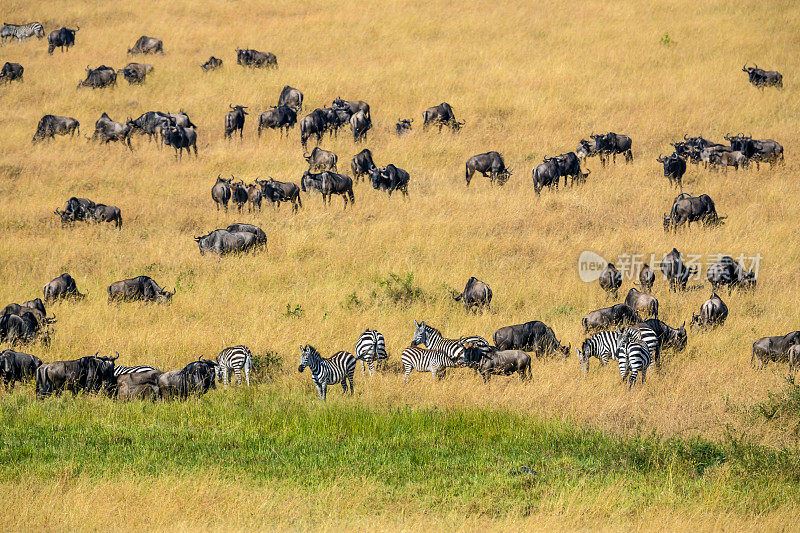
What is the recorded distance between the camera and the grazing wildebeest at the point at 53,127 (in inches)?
1101

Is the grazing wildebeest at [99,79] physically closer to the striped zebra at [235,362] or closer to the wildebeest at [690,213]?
the wildebeest at [690,213]

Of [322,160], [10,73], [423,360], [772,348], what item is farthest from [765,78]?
[10,73]

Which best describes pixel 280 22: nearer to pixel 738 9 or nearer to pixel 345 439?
pixel 738 9

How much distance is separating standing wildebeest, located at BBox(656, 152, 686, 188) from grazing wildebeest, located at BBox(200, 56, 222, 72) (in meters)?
19.9

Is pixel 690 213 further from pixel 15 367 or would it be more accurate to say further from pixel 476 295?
pixel 15 367

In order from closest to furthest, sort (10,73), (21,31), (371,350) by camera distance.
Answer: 1. (371,350)
2. (10,73)
3. (21,31)

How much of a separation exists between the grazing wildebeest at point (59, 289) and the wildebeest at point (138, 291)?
0.74 m

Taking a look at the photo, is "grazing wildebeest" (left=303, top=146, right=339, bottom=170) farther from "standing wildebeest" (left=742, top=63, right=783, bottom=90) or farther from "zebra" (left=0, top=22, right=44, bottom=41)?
"zebra" (left=0, top=22, right=44, bottom=41)

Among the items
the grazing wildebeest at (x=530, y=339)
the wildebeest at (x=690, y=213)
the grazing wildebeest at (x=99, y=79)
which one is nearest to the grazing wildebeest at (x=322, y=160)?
the wildebeest at (x=690, y=213)

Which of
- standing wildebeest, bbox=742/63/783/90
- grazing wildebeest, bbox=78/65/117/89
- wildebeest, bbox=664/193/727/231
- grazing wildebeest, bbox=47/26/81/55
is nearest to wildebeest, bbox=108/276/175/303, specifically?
wildebeest, bbox=664/193/727/231

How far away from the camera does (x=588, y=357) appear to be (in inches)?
514

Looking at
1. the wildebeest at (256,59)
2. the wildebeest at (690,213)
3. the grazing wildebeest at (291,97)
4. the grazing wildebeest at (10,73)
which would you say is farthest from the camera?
the wildebeest at (256,59)

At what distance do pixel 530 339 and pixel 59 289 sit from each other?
938 centimetres

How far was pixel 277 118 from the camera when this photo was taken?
2852 centimetres
